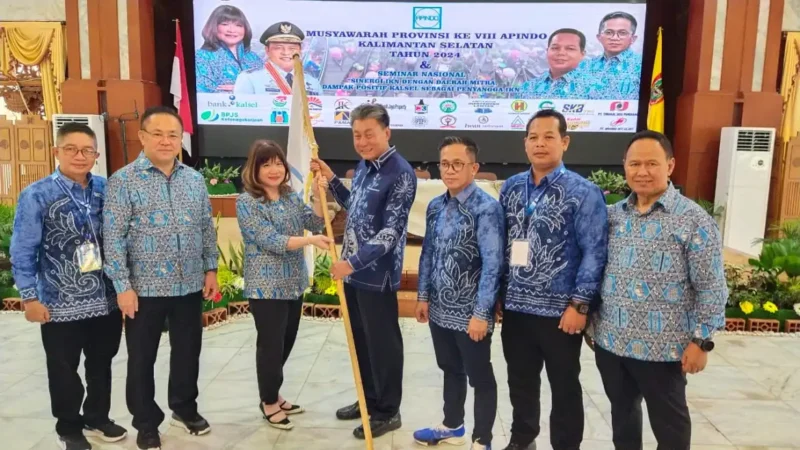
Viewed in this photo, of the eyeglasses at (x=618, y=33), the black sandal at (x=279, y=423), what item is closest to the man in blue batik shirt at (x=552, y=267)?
the black sandal at (x=279, y=423)

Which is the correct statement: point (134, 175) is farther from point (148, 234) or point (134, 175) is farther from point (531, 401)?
point (531, 401)

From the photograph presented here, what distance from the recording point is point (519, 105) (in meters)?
7.73

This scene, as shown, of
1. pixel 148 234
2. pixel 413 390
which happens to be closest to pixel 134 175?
pixel 148 234

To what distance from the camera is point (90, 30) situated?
7035mm

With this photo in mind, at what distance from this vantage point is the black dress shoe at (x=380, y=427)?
2.39 m

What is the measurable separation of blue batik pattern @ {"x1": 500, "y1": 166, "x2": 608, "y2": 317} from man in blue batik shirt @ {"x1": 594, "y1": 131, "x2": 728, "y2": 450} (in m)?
0.06

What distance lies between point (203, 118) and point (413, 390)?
6.27 m

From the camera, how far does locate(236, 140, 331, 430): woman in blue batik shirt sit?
230 cm

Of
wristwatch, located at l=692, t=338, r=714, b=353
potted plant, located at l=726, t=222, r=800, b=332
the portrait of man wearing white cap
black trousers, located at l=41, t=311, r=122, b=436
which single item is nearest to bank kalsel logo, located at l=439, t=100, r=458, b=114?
the portrait of man wearing white cap

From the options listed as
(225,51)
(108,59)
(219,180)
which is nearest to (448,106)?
(225,51)

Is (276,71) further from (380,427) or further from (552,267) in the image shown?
(552,267)

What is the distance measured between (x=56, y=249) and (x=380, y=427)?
1500mm

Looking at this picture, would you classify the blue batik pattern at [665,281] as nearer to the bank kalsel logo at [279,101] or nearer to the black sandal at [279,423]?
the black sandal at [279,423]

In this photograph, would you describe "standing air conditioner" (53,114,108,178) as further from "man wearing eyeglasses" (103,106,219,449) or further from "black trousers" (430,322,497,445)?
"black trousers" (430,322,497,445)
